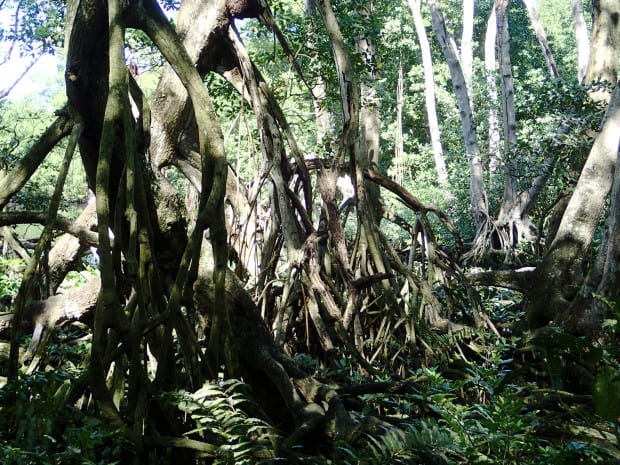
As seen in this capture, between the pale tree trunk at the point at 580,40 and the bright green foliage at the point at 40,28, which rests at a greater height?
the pale tree trunk at the point at 580,40

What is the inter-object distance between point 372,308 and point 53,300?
1947 mm

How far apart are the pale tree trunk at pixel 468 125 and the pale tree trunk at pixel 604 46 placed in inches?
177

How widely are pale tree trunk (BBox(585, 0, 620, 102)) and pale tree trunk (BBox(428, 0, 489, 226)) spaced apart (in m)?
4.49

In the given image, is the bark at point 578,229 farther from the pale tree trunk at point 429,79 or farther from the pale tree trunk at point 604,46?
the pale tree trunk at point 429,79

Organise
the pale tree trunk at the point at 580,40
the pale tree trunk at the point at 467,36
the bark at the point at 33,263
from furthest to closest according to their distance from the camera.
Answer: the pale tree trunk at the point at 467,36, the pale tree trunk at the point at 580,40, the bark at the point at 33,263

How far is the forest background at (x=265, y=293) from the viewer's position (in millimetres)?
2133

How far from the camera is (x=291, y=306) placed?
405cm

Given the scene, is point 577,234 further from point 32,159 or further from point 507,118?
point 507,118

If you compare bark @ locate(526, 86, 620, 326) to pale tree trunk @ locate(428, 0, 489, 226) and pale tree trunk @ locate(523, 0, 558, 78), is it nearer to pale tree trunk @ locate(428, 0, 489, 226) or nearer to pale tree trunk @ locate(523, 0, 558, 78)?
pale tree trunk @ locate(428, 0, 489, 226)

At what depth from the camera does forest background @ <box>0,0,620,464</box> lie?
84.0 inches

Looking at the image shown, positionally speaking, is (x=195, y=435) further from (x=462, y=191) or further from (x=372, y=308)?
(x=462, y=191)

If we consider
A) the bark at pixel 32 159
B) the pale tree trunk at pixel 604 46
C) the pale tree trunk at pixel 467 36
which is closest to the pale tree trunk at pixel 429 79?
the pale tree trunk at pixel 467 36

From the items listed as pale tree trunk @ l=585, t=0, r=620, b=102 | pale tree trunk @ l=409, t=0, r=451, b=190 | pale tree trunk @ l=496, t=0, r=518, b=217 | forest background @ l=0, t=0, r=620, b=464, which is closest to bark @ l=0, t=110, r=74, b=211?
forest background @ l=0, t=0, r=620, b=464

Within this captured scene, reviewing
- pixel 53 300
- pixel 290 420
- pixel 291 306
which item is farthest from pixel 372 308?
pixel 53 300
